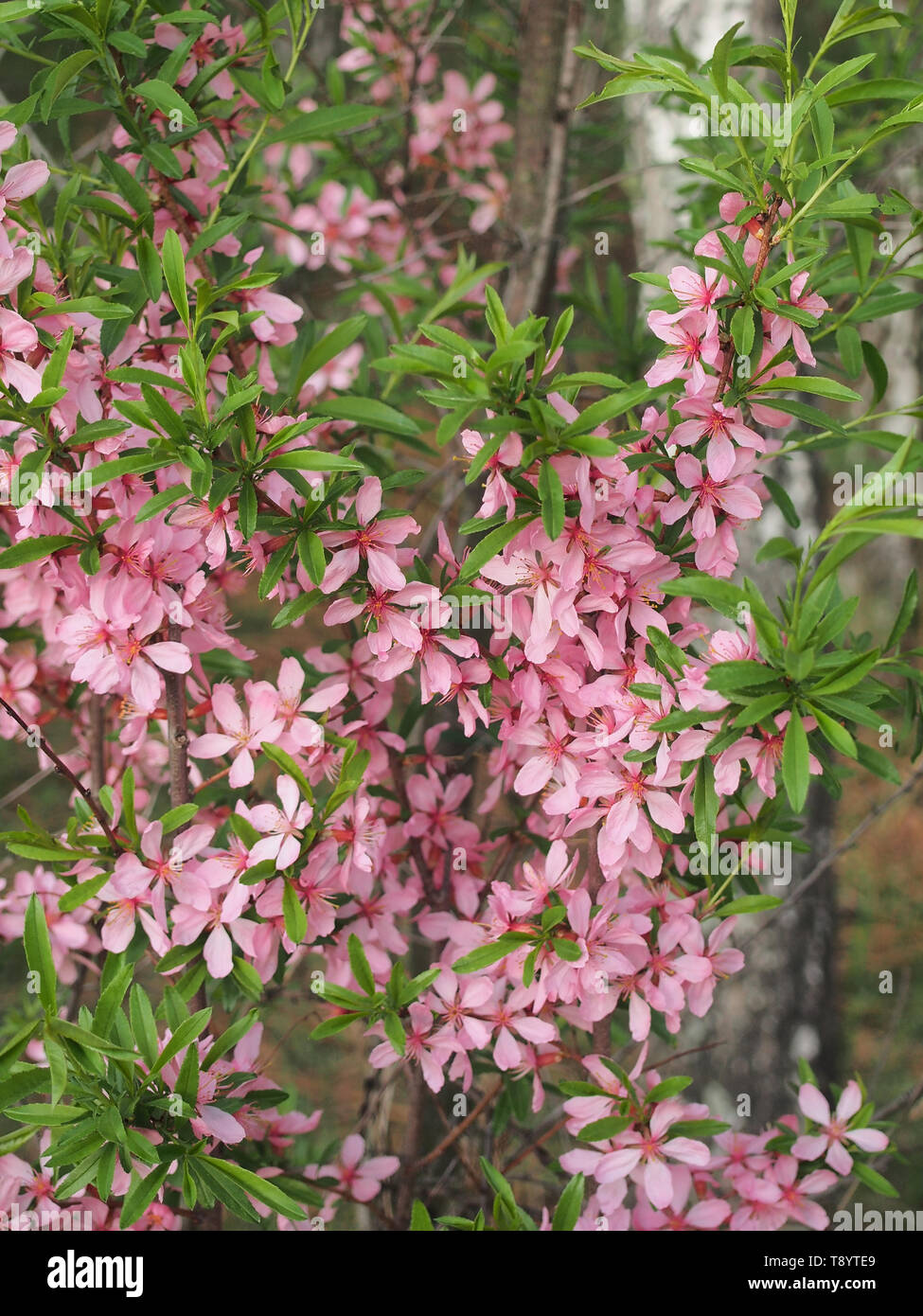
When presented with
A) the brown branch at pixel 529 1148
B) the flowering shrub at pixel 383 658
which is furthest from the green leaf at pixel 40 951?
the brown branch at pixel 529 1148

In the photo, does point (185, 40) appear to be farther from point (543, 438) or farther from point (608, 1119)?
point (608, 1119)

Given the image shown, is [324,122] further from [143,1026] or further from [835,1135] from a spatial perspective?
[835,1135]

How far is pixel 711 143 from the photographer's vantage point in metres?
1.35

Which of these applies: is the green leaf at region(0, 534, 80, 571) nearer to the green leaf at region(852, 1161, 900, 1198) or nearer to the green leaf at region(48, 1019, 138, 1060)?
the green leaf at region(48, 1019, 138, 1060)

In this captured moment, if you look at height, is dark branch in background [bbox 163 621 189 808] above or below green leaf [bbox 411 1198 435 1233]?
above

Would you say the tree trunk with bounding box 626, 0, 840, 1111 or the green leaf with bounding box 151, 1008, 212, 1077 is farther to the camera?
the tree trunk with bounding box 626, 0, 840, 1111

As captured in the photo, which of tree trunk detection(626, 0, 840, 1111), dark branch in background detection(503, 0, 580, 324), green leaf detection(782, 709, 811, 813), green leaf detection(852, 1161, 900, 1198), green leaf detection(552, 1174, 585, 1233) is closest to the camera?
green leaf detection(782, 709, 811, 813)

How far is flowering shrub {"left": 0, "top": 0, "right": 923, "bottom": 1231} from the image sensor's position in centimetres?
89

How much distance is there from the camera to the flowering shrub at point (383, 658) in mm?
888

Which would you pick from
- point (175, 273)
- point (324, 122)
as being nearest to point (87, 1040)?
point (175, 273)

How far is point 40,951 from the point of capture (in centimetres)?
90

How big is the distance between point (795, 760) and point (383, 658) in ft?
1.26

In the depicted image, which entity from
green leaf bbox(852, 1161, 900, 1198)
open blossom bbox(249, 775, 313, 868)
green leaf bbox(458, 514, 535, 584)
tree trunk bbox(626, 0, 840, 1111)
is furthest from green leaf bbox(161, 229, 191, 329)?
tree trunk bbox(626, 0, 840, 1111)

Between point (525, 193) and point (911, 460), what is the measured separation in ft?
3.32
